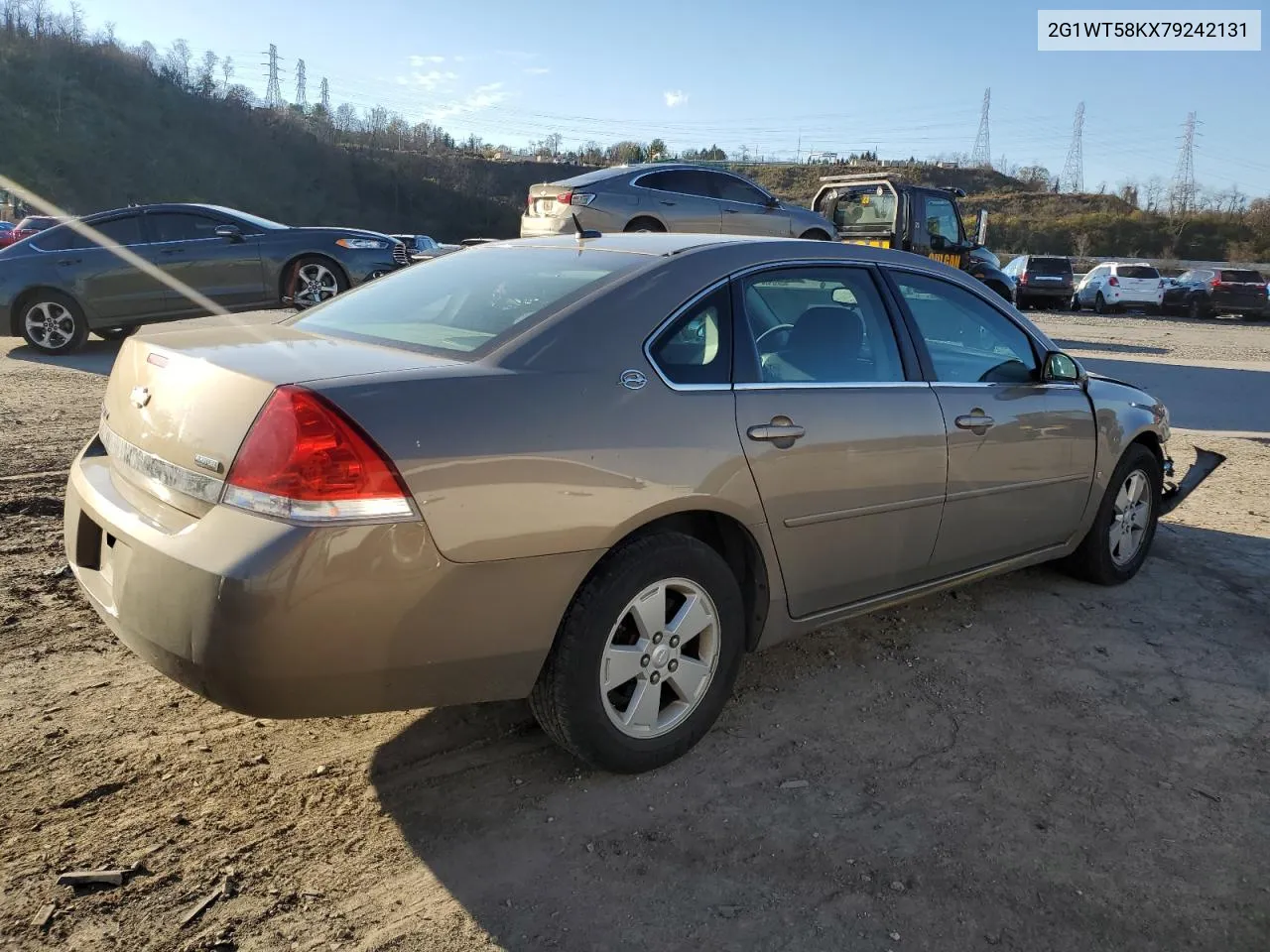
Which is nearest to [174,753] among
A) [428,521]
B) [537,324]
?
[428,521]

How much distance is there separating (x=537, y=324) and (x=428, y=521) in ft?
2.45

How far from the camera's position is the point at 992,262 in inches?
702

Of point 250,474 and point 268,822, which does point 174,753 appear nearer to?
point 268,822

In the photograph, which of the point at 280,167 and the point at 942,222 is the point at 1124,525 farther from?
the point at 280,167

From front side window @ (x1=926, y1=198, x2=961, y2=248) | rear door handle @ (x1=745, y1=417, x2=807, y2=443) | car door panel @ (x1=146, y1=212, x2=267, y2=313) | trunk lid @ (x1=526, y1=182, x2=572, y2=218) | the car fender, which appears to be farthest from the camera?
front side window @ (x1=926, y1=198, x2=961, y2=248)

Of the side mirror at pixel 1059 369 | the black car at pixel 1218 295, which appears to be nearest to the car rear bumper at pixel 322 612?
the side mirror at pixel 1059 369

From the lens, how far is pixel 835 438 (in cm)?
329

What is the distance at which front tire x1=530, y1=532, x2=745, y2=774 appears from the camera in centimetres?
272

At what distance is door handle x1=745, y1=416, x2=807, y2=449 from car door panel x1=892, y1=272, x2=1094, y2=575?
2.83 feet

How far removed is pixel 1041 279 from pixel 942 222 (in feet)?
37.9

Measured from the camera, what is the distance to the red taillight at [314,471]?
7.59 feet

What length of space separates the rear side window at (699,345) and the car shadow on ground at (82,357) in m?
8.25

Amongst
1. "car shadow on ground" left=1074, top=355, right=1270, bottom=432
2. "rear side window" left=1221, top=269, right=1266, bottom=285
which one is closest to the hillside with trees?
"rear side window" left=1221, top=269, right=1266, bottom=285

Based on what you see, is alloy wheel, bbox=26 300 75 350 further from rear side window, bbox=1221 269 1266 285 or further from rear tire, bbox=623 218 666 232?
rear side window, bbox=1221 269 1266 285
